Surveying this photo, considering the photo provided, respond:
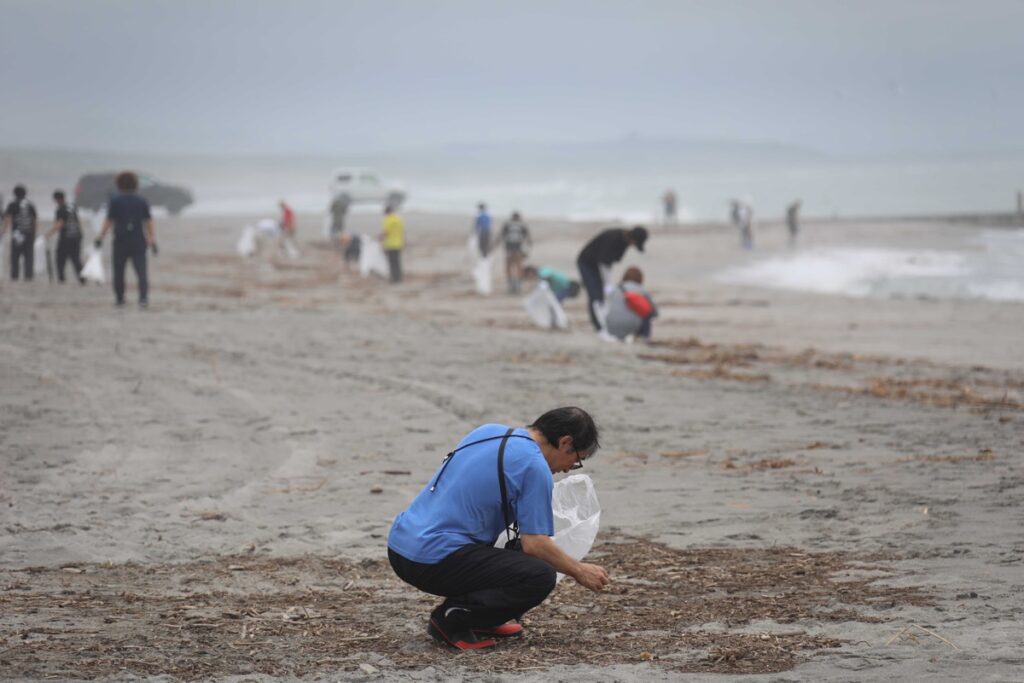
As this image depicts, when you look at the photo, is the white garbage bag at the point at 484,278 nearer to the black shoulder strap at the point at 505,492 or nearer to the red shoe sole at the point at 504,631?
the red shoe sole at the point at 504,631

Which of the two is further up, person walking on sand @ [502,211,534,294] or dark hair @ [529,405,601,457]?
person walking on sand @ [502,211,534,294]

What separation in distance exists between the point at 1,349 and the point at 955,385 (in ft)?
32.6

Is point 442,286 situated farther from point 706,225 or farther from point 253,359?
point 706,225

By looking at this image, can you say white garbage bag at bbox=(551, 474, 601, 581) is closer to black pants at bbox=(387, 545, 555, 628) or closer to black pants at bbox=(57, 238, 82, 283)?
black pants at bbox=(387, 545, 555, 628)

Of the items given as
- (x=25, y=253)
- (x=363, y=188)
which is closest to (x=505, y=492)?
(x=25, y=253)

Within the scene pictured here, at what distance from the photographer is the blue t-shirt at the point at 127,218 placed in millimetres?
16438

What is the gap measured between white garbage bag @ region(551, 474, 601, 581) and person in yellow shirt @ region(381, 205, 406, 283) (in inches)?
753

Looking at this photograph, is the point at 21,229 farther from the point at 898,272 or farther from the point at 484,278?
the point at 898,272

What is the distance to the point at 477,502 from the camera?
5.05 metres

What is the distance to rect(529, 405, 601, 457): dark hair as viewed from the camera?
496 cm

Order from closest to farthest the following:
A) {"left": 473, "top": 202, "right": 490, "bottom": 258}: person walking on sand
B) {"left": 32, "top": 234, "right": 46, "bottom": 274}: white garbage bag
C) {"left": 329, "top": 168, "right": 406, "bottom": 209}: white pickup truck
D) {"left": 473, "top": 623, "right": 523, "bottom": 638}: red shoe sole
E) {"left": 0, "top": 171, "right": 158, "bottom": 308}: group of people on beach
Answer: {"left": 473, "top": 623, "right": 523, "bottom": 638}: red shoe sole
{"left": 0, "top": 171, "right": 158, "bottom": 308}: group of people on beach
{"left": 32, "top": 234, "right": 46, "bottom": 274}: white garbage bag
{"left": 473, "top": 202, "right": 490, "bottom": 258}: person walking on sand
{"left": 329, "top": 168, "right": 406, "bottom": 209}: white pickup truck

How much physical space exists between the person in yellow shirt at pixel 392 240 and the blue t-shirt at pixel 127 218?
8.22 m

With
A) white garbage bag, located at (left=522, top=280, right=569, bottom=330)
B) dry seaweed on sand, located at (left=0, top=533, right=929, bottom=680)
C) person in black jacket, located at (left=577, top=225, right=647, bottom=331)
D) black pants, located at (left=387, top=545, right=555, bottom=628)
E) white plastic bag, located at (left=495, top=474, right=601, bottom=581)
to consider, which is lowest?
dry seaweed on sand, located at (left=0, top=533, right=929, bottom=680)

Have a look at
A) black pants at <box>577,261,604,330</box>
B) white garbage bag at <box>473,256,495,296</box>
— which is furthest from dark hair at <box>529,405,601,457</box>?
white garbage bag at <box>473,256,495,296</box>
